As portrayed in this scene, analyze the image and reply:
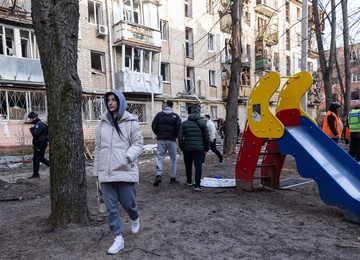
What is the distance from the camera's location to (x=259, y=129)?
5336 millimetres

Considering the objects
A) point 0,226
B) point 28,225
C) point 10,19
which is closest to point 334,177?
point 28,225

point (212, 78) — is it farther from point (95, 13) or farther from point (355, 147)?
point (355, 147)

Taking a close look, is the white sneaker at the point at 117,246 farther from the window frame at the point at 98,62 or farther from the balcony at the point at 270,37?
the balcony at the point at 270,37

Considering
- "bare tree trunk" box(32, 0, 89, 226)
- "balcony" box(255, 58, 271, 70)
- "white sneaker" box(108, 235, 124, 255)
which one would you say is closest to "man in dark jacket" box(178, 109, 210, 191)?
"bare tree trunk" box(32, 0, 89, 226)

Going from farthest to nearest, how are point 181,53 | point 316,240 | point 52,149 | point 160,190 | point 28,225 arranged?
point 181,53 → point 160,190 → point 28,225 → point 52,149 → point 316,240

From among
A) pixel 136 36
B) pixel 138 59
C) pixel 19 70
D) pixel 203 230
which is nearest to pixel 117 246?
pixel 203 230

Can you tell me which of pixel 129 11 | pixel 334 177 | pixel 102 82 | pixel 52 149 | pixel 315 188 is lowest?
pixel 315 188

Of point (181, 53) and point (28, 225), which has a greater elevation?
point (181, 53)

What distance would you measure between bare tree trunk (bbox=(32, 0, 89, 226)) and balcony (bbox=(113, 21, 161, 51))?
14943mm

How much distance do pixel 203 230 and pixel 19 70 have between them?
563 inches

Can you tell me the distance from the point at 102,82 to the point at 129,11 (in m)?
4.98

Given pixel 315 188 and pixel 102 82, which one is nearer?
pixel 315 188

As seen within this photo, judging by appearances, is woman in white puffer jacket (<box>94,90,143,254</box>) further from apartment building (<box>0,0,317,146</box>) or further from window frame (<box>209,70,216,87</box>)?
window frame (<box>209,70,216,87</box>)

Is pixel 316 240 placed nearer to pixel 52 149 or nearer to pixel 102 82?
pixel 52 149
